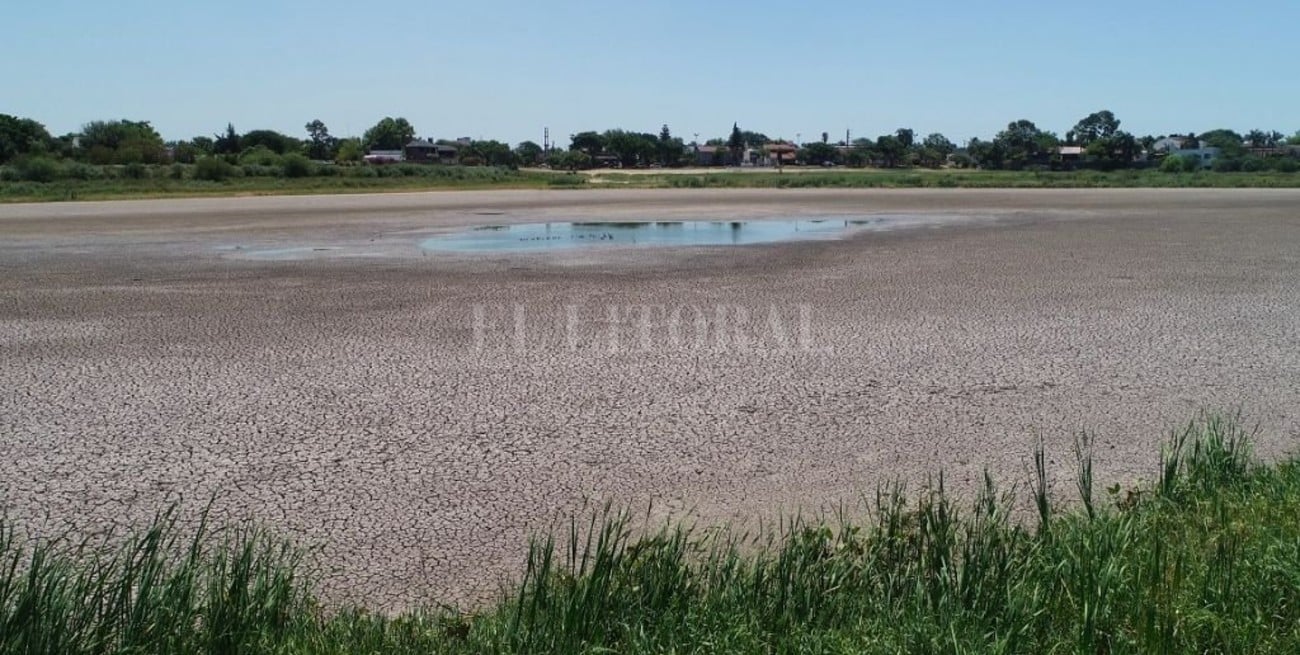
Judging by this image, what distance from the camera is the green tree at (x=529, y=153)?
156625mm

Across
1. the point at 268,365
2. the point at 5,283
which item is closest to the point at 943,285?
the point at 268,365

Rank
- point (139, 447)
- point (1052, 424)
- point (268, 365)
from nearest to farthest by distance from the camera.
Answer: point (139, 447)
point (1052, 424)
point (268, 365)

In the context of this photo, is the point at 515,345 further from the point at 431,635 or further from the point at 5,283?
the point at 5,283

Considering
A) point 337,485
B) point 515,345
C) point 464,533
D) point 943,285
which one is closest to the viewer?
point 464,533

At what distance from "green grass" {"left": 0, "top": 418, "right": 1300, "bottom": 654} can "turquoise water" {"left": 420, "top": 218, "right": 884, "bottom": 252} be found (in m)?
18.8

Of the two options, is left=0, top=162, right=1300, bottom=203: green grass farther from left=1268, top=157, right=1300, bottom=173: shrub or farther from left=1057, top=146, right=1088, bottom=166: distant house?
left=1057, top=146, right=1088, bottom=166: distant house

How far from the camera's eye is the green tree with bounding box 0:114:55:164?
94.9 m

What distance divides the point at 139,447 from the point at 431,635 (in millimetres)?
4244

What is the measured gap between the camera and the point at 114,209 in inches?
1583

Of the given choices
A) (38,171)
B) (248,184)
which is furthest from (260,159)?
(248,184)

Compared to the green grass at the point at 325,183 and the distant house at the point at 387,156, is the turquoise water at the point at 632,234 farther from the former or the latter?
the distant house at the point at 387,156

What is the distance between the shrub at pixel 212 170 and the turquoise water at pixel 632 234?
45498 mm

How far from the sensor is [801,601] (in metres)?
4.02

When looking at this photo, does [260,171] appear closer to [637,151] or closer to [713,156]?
[637,151]
